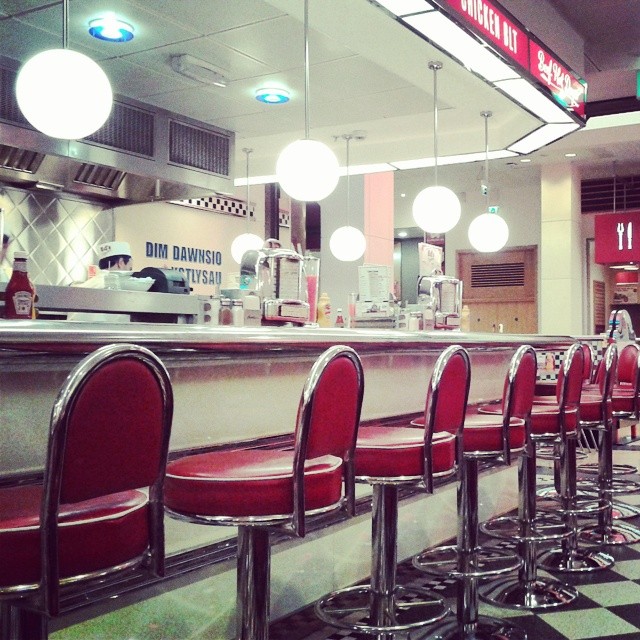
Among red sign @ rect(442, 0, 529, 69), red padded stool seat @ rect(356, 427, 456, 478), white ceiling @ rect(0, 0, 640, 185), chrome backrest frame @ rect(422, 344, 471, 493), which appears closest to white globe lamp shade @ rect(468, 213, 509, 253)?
white ceiling @ rect(0, 0, 640, 185)

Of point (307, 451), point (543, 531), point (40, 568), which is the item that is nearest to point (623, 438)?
point (543, 531)

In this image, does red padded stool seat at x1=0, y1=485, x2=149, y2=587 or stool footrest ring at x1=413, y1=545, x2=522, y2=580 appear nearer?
red padded stool seat at x1=0, y1=485, x2=149, y2=587

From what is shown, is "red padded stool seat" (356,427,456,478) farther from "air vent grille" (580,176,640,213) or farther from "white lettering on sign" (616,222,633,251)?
"air vent grille" (580,176,640,213)

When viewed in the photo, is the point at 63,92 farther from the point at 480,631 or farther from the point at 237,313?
the point at 480,631

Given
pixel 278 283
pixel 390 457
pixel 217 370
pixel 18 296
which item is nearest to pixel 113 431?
pixel 390 457

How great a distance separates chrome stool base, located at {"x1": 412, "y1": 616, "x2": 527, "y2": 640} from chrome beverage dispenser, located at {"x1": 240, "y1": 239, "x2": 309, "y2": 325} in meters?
1.34

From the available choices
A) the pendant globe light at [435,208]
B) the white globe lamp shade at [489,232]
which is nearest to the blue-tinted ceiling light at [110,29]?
the pendant globe light at [435,208]

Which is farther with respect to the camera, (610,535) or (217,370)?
(610,535)

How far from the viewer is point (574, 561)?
138 inches

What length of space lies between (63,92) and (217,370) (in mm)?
1461

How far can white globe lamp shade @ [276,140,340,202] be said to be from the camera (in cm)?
424

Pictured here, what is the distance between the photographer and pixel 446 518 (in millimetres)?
4035

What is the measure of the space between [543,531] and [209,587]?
207 centimetres

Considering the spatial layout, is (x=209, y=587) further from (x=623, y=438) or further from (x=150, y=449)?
(x=623, y=438)
